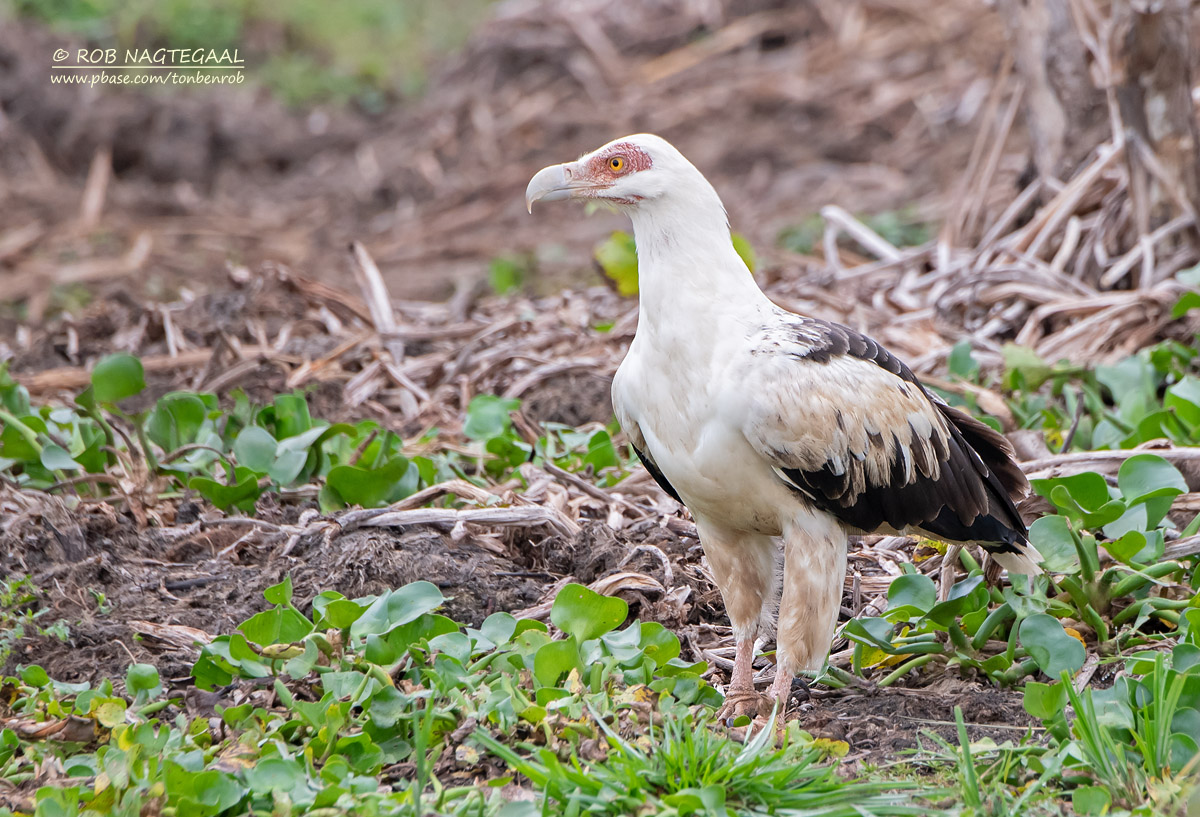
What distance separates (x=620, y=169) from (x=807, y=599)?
4.18 ft

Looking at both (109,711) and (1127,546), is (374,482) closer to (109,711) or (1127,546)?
(109,711)

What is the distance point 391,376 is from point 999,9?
3892mm

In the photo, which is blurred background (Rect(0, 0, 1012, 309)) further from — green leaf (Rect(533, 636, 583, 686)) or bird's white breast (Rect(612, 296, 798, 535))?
green leaf (Rect(533, 636, 583, 686))

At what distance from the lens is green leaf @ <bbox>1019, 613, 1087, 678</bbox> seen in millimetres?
2998

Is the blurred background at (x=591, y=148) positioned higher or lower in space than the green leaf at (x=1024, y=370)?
higher

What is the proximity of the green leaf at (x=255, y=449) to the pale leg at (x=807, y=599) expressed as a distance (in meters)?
1.97

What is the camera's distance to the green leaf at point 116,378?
4383 millimetres

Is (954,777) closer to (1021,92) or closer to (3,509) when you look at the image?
(3,509)

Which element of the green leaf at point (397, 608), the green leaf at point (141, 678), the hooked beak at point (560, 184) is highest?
the hooked beak at point (560, 184)

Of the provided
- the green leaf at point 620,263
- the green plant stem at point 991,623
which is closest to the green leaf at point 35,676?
the green plant stem at point 991,623

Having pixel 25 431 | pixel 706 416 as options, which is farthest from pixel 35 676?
pixel 706 416

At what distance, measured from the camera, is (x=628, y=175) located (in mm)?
3236

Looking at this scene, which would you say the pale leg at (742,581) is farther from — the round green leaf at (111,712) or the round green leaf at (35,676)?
the round green leaf at (35,676)

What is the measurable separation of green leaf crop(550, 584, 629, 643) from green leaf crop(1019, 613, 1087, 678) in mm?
1051
